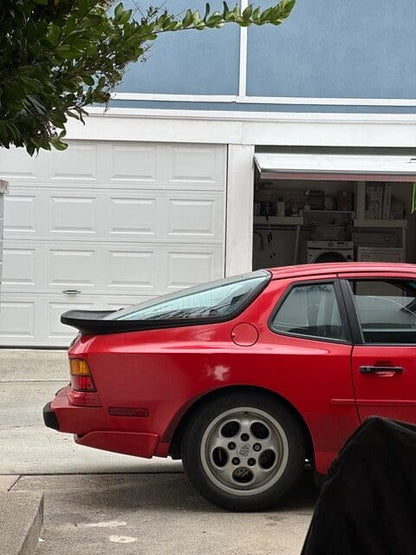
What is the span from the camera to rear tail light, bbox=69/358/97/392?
5750 mm

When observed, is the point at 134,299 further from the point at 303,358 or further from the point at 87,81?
the point at 87,81

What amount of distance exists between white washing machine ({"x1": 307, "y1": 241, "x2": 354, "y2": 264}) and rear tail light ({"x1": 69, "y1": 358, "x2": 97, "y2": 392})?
833 cm

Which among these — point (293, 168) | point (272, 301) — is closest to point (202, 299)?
point (272, 301)

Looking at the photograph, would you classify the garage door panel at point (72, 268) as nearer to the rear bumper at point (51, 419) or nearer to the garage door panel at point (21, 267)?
the garage door panel at point (21, 267)

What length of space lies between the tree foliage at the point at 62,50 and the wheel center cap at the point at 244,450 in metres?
2.40

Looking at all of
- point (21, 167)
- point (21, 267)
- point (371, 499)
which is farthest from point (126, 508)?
point (21, 167)

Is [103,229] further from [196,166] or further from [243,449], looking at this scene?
[243,449]

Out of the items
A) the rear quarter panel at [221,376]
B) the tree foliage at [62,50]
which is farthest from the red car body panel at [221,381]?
the tree foliage at [62,50]

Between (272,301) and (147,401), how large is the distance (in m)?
1.00

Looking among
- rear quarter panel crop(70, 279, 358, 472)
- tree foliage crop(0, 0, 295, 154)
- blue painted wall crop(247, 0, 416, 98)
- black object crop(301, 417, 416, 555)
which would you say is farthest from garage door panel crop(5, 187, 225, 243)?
black object crop(301, 417, 416, 555)

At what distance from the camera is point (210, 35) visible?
1251 cm

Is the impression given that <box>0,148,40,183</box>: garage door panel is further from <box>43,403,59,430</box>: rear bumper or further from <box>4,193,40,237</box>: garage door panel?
<box>43,403,59,430</box>: rear bumper

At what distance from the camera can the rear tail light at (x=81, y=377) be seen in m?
5.75

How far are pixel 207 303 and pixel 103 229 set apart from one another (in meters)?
6.71
